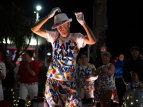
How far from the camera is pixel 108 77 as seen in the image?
18.7 ft

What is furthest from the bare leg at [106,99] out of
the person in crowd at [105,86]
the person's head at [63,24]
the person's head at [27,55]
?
the person's head at [63,24]

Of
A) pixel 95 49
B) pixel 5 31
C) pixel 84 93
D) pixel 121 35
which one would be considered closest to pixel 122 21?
pixel 121 35

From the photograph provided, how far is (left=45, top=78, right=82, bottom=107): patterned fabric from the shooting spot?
311cm

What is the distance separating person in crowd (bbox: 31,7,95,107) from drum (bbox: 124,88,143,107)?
80.4 inches

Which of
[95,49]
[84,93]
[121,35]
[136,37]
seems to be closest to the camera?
[84,93]

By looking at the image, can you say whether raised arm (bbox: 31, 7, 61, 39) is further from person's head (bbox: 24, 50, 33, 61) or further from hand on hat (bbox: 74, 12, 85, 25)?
person's head (bbox: 24, 50, 33, 61)

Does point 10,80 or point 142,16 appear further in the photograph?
point 142,16

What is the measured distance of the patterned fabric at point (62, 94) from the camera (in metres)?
3.11

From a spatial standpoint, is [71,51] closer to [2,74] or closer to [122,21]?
[2,74]

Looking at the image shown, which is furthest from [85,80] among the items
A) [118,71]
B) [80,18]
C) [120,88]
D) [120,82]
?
[80,18]

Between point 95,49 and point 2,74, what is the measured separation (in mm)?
5594

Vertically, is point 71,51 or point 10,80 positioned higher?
point 71,51

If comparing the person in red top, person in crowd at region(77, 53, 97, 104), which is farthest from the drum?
person in crowd at region(77, 53, 97, 104)

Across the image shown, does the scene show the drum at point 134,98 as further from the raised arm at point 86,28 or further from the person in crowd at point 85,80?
the person in crowd at point 85,80
